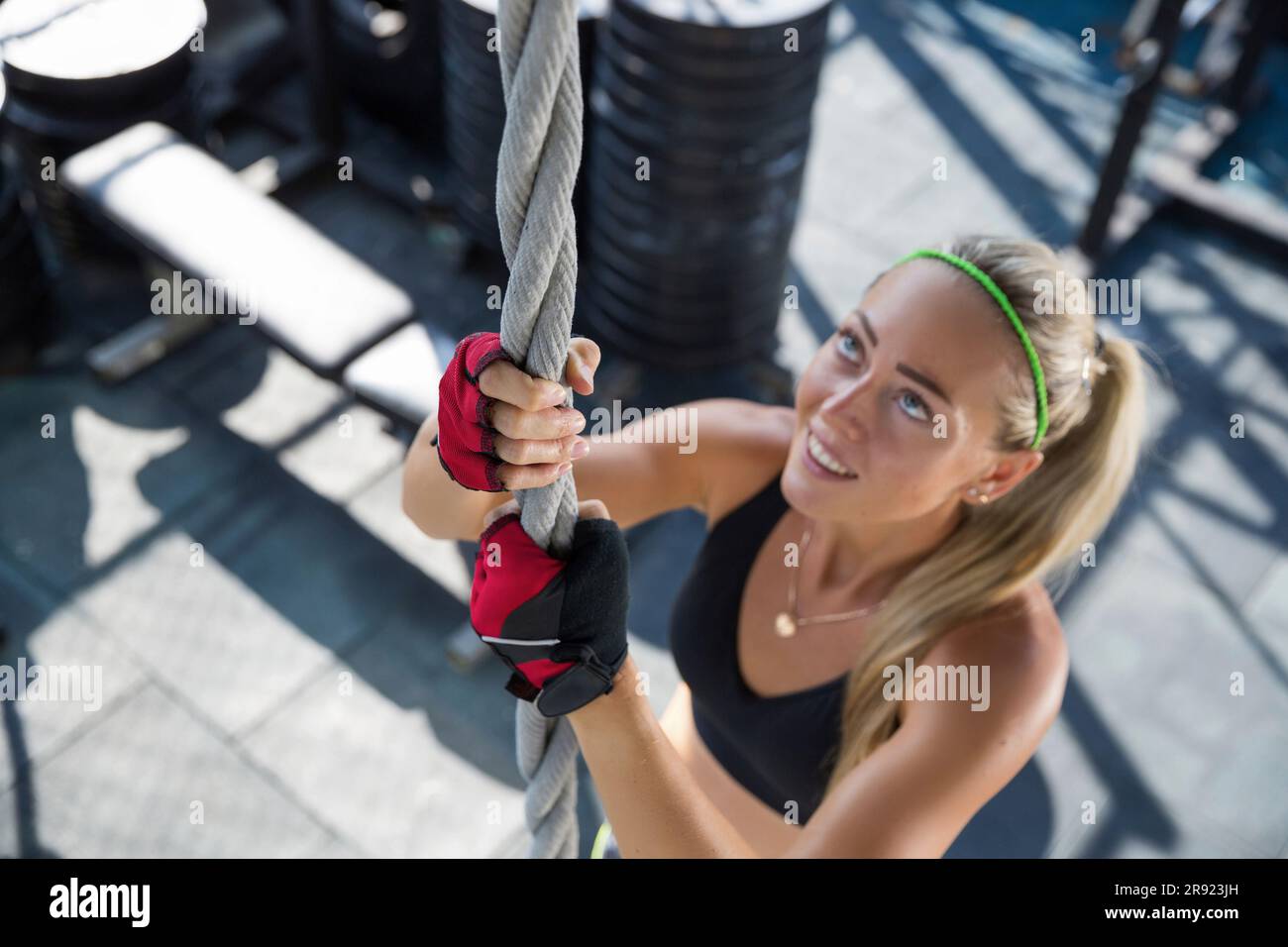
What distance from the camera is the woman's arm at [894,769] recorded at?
4.83 ft

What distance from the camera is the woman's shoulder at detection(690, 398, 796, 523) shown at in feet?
7.00

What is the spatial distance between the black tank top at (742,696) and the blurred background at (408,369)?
1228mm

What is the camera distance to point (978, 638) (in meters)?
1.87

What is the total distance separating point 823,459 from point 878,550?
339mm

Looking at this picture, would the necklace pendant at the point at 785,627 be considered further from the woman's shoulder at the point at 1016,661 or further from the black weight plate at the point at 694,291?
the black weight plate at the point at 694,291

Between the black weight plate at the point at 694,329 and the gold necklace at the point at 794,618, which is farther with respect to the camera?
the black weight plate at the point at 694,329

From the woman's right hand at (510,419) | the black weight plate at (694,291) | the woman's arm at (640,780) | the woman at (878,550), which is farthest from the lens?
the black weight plate at (694,291)

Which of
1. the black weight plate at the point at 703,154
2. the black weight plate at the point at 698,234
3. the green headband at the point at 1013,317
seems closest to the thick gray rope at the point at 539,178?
the green headband at the point at 1013,317

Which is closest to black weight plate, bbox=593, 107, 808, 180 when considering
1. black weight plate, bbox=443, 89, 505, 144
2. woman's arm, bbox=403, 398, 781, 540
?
black weight plate, bbox=443, 89, 505, 144

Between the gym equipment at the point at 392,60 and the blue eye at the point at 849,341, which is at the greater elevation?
the blue eye at the point at 849,341

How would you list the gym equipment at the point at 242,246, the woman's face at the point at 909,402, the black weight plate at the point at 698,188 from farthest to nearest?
1. the black weight plate at the point at 698,188
2. the gym equipment at the point at 242,246
3. the woman's face at the point at 909,402

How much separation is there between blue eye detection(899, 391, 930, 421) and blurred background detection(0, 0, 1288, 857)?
5.71ft

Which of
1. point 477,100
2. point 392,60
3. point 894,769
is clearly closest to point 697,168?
point 477,100
